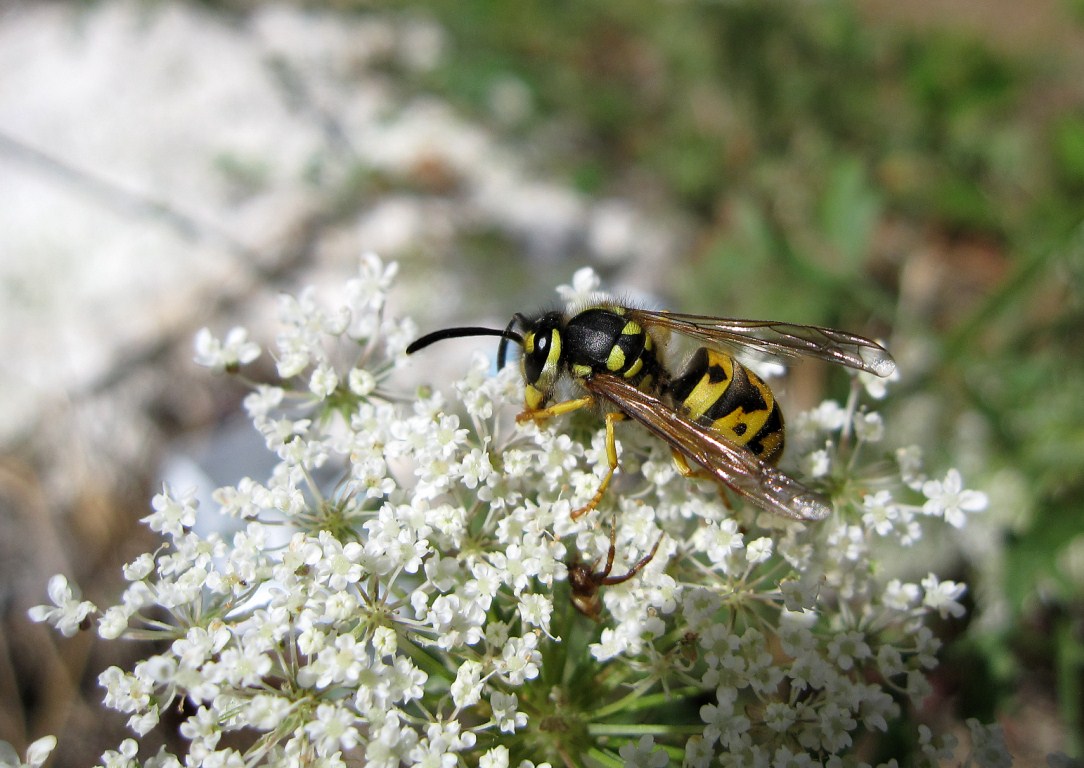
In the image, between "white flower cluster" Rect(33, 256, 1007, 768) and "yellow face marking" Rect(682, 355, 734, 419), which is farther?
"yellow face marking" Rect(682, 355, 734, 419)

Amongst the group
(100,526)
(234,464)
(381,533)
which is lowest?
(100,526)

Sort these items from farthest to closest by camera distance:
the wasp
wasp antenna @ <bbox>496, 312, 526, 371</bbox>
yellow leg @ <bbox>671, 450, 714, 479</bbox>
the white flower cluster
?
wasp antenna @ <bbox>496, 312, 526, 371</bbox> → yellow leg @ <bbox>671, 450, 714, 479</bbox> → the wasp → the white flower cluster

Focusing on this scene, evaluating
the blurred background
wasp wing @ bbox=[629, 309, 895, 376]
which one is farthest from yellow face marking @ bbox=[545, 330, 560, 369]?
the blurred background

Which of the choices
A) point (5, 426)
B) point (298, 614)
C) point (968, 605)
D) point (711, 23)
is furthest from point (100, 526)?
point (711, 23)

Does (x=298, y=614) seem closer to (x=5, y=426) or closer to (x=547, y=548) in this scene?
(x=547, y=548)

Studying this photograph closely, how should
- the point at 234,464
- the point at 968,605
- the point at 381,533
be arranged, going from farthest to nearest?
1. the point at 234,464
2. the point at 968,605
3. the point at 381,533

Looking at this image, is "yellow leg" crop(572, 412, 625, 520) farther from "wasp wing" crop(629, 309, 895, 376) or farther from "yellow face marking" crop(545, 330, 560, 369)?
"wasp wing" crop(629, 309, 895, 376)

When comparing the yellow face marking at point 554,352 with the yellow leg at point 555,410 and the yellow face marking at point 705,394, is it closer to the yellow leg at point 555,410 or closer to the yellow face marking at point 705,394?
the yellow leg at point 555,410
